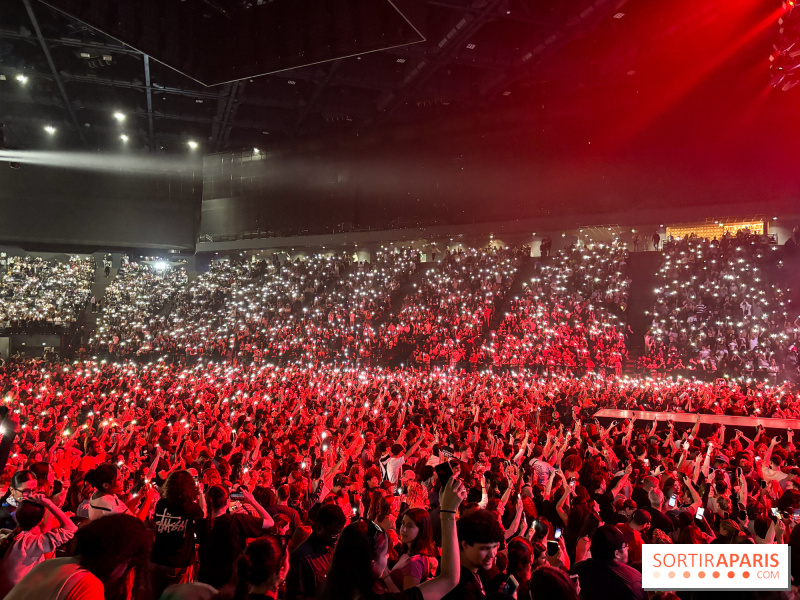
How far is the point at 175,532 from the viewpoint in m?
3.46

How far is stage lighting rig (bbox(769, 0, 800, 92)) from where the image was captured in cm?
1155

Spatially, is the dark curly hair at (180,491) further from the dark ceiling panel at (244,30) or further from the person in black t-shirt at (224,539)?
the dark ceiling panel at (244,30)

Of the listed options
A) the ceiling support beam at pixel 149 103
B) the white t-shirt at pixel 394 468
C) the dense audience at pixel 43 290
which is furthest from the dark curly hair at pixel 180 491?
the dense audience at pixel 43 290

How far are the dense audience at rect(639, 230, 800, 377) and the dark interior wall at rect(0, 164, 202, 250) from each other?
93.0 ft

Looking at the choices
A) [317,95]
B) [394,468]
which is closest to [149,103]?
[317,95]

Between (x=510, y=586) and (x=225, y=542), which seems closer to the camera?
(x=510, y=586)

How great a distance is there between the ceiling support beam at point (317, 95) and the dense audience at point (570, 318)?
41.5 feet

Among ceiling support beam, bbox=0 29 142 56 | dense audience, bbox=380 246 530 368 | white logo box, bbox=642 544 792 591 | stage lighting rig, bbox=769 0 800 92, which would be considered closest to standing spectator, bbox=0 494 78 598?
white logo box, bbox=642 544 792 591

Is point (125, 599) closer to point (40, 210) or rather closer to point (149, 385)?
point (149, 385)

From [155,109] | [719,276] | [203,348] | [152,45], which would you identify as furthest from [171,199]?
[152,45]

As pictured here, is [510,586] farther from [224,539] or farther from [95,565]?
[95,565]

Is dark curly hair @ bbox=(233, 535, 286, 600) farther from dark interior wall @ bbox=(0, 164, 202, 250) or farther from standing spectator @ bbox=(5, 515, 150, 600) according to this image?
dark interior wall @ bbox=(0, 164, 202, 250)

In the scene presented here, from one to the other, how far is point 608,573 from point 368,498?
2.76m

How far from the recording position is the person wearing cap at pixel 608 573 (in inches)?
111
